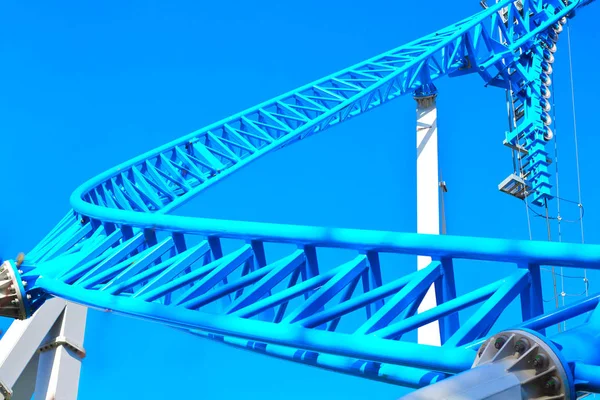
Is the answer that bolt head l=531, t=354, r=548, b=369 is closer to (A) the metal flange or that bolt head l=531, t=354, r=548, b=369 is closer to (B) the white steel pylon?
(A) the metal flange

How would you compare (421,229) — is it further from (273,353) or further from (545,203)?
(273,353)

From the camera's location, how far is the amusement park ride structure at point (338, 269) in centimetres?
506

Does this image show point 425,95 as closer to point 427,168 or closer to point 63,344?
point 427,168

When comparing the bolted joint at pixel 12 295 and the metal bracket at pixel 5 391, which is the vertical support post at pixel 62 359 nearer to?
the metal bracket at pixel 5 391

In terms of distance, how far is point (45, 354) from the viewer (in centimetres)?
1007

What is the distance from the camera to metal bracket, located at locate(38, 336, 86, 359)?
9984mm

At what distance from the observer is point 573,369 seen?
4016 millimetres

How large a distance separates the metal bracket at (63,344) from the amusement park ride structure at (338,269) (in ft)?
0.06

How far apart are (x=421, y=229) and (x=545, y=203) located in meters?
4.25

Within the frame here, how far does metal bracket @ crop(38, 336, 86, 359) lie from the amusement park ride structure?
2cm

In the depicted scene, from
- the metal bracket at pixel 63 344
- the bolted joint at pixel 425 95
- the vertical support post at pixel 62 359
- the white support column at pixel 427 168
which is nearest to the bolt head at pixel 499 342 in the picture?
the vertical support post at pixel 62 359

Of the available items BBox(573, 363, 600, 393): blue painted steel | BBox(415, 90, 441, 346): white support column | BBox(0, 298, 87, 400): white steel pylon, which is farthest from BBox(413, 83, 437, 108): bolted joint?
BBox(573, 363, 600, 393): blue painted steel

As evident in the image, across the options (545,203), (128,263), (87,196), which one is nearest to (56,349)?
(128,263)

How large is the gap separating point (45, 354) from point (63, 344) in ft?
0.95
